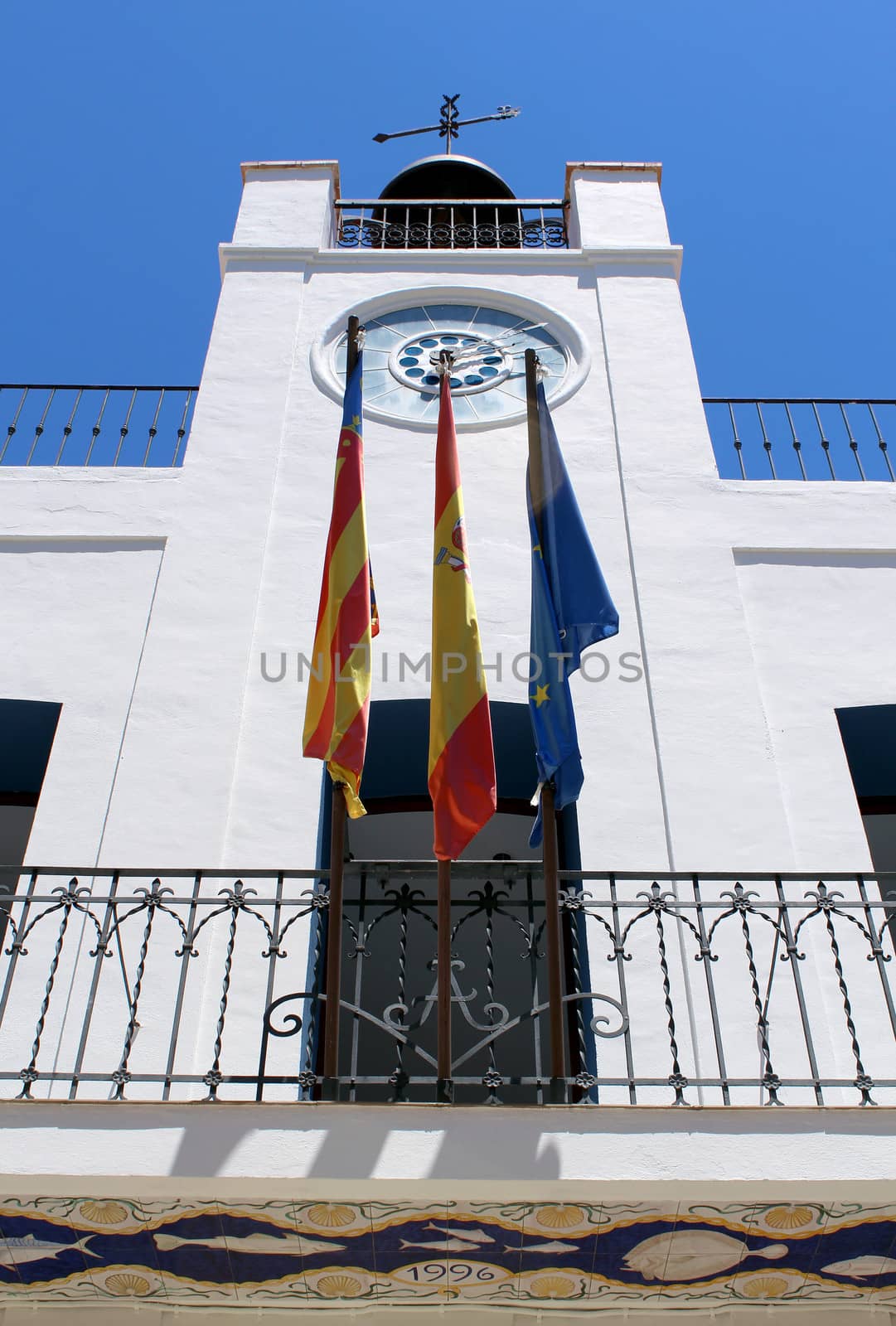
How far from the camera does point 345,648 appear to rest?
515 cm

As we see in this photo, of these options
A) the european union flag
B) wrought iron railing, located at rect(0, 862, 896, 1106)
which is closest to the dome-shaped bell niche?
the european union flag

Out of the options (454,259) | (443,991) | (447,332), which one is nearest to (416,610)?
(443,991)

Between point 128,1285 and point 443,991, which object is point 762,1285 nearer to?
point 443,991

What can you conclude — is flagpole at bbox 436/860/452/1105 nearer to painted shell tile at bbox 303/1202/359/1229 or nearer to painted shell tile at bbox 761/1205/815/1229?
painted shell tile at bbox 303/1202/359/1229

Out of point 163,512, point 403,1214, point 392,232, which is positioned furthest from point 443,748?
point 392,232

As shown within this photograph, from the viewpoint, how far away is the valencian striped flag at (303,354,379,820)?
16.3ft

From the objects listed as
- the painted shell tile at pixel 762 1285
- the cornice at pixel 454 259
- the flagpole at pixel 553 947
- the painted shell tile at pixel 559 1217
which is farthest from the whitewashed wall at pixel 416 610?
the painted shell tile at pixel 762 1285

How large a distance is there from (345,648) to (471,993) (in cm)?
153

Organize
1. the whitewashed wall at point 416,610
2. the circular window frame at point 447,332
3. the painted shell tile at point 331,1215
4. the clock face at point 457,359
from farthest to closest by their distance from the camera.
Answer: the clock face at point 457,359, the circular window frame at point 447,332, the whitewashed wall at point 416,610, the painted shell tile at point 331,1215

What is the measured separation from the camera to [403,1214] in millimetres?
4332

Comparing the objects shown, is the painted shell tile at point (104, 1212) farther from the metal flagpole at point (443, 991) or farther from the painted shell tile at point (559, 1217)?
the painted shell tile at point (559, 1217)

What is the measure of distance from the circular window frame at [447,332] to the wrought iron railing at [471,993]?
340 cm

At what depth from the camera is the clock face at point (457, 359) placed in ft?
26.9

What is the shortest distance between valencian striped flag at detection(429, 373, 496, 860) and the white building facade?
0.37m
